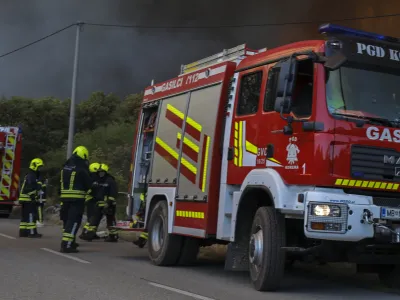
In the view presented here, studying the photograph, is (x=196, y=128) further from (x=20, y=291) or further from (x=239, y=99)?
(x=20, y=291)

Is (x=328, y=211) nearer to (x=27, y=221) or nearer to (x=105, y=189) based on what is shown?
(x=105, y=189)

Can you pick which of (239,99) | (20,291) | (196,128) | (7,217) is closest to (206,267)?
(196,128)

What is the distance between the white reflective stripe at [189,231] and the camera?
337 inches

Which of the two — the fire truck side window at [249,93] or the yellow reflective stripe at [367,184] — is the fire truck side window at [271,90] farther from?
the yellow reflective stripe at [367,184]

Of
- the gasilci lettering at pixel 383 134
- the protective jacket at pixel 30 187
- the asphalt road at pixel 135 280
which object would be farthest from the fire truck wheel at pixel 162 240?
the protective jacket at pixel 30 187

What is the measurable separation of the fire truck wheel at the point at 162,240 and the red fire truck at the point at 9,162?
1129 centimetres

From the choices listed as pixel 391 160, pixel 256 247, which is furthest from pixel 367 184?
pixel 256 247

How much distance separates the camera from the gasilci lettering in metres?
6.68

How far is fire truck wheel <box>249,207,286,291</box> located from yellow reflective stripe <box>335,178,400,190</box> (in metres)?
0.93

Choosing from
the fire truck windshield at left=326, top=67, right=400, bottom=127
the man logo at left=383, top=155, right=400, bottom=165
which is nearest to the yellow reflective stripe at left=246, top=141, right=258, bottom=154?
the fire truck windshield at left=326, top=67, right=400, bottom=127

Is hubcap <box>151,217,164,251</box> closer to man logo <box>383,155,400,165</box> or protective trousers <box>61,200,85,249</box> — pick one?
protective trousers <box>61,200,85,249</box>

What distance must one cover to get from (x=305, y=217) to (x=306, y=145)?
0.78 m

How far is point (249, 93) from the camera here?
8016 millimetres

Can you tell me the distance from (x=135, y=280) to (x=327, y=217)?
109 inches
